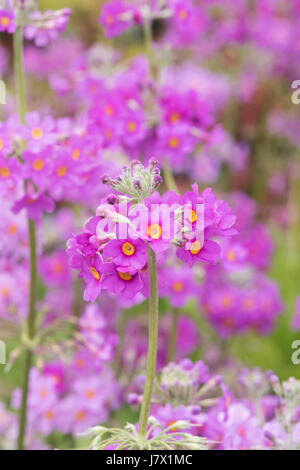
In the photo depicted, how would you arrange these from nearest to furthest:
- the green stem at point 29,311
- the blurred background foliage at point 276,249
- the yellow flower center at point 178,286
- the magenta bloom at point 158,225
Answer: the magenta bloom at point 158,225 < the green stem at point 29,311 < the yellow flower center at point 178,286 < the blurred background foliage at point 276,249

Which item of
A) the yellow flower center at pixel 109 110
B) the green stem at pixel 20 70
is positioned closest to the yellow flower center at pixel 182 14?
the yellow flower center at pixel 109 110

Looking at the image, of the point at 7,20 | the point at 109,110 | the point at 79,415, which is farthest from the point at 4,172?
the point at 79,415

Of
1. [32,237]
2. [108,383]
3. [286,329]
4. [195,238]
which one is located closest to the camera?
[195,238]

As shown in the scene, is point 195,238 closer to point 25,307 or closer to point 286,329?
point 25,307

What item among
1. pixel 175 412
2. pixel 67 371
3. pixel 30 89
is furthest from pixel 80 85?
pixel 30 89

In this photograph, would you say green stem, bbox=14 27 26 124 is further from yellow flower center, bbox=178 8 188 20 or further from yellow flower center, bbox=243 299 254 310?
yellow flower center, bbox=243 299 254 310

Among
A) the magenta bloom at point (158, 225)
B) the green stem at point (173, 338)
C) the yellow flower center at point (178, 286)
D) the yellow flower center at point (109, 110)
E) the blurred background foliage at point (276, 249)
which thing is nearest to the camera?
the magenta bloom at point (158, 225)

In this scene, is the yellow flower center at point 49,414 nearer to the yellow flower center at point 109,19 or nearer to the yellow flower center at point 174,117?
the yellow flower center at point 174,117
